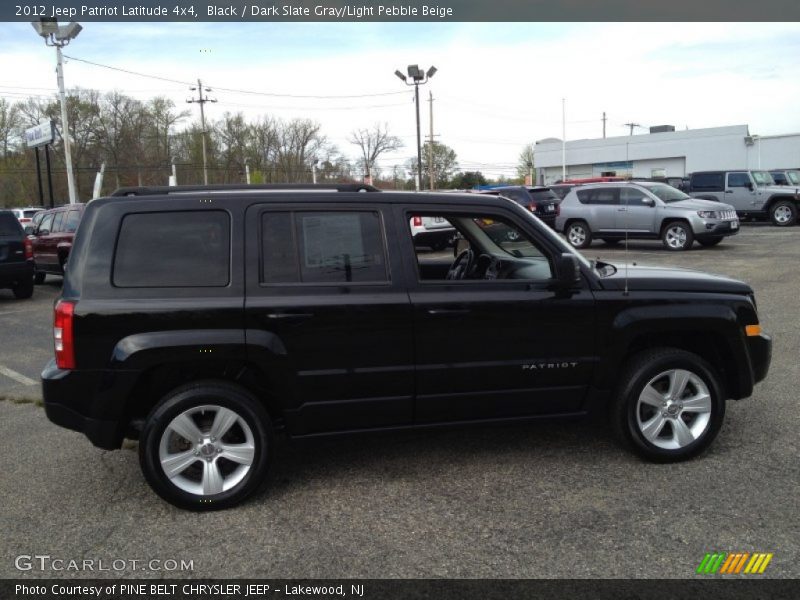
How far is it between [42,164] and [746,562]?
2412 inches

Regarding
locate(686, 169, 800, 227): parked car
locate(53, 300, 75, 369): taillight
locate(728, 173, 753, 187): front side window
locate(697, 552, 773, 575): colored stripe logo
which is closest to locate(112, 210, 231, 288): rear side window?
locate(53, 300, 75, 369): taillight

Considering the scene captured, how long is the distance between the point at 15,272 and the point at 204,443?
11.3m

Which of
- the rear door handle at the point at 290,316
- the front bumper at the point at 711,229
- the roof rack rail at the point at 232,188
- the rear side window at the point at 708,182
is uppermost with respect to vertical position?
the rear side window at the point at 708,182

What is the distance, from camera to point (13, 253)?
13.1 m

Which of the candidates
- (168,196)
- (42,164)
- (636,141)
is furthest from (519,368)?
(636,141)

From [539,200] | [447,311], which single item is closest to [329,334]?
[447,311]

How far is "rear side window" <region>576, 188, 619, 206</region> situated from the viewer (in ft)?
62.7

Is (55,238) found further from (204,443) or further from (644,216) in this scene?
(644,216)

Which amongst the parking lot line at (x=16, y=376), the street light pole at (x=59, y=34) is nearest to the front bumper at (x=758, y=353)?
the parking lot line at (x=16, y=376)

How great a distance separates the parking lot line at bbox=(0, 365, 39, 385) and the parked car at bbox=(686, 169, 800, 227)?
75.7 feet

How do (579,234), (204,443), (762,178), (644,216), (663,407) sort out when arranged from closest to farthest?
1. (204,443)
2. (663,407)
3. (644,216)
4. (579,234)
5. (762,178)

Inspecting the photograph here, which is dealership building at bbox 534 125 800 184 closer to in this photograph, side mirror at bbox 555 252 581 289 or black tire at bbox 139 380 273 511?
side mirror at bbox 555 252 581 289

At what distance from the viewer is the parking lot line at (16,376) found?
702cm

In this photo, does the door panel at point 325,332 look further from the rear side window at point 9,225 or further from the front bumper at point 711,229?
the front bumper at point 711,229
